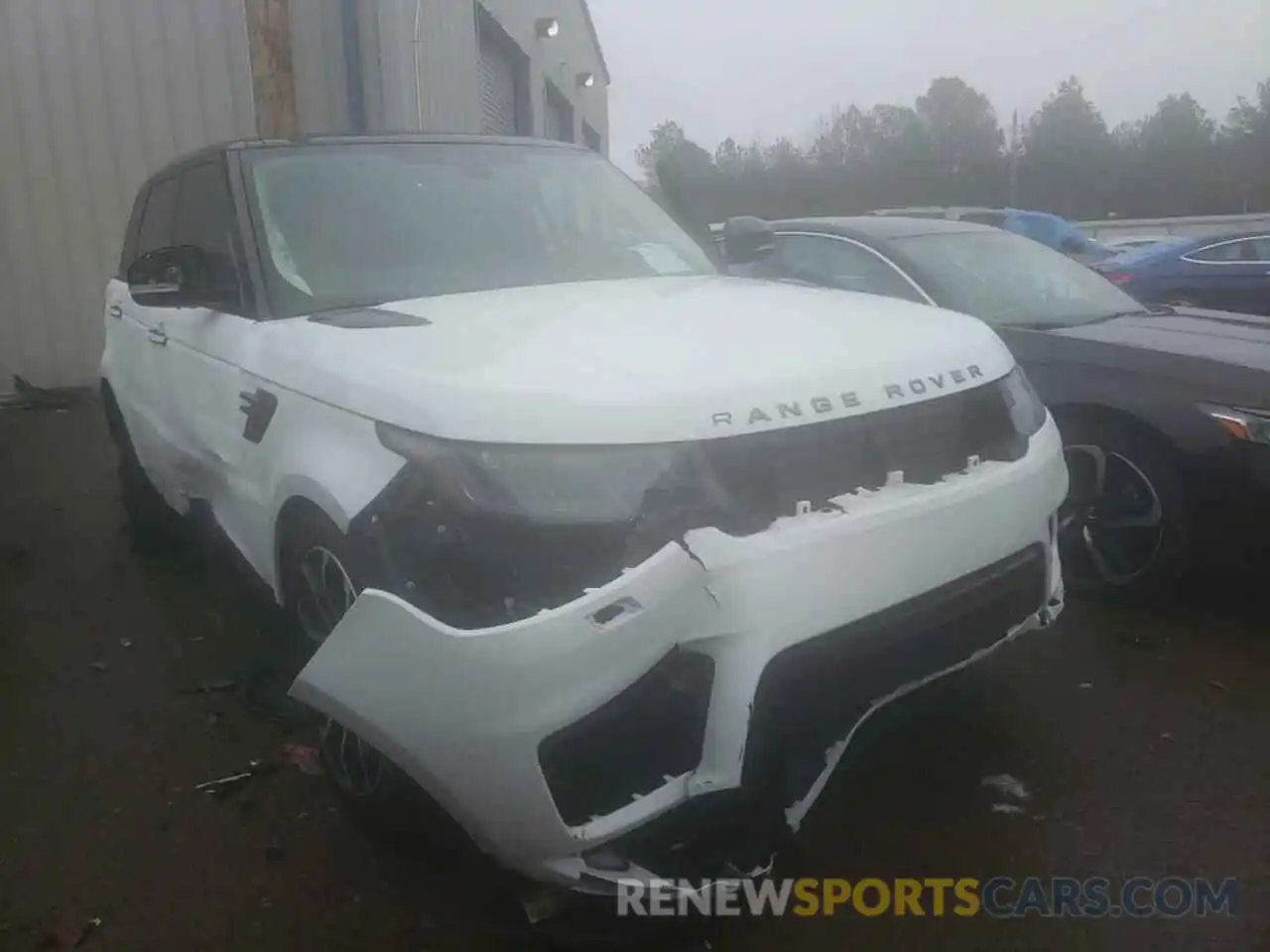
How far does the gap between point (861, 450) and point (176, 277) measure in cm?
222

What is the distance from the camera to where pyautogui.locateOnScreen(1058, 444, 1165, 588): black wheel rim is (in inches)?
160

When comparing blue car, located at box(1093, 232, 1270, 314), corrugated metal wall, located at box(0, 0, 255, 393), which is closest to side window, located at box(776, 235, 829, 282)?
corrugated metal wall, located at box(0, 0, 255, 393)

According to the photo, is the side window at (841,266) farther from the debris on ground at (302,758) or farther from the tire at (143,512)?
the tire at (143,512)

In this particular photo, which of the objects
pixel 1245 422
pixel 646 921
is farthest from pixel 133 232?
pixel 1245 422

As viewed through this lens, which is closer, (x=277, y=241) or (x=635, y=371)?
(x=635, y=371)

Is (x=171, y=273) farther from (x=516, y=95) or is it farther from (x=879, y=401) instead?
(x=516, y=95)

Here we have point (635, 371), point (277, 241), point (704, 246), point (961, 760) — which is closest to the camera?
point (635, 371)

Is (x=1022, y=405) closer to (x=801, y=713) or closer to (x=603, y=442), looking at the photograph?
(x=801, y=713)

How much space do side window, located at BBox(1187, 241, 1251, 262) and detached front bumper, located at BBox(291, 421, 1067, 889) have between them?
11.8 meters

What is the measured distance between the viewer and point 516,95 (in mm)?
16875

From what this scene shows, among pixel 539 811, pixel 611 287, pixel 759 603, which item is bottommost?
pixel 539 811

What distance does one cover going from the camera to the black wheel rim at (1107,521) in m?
4.07

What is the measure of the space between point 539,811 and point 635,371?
0.91 meters

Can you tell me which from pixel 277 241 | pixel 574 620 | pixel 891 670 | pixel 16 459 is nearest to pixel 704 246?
pixel 277 241
